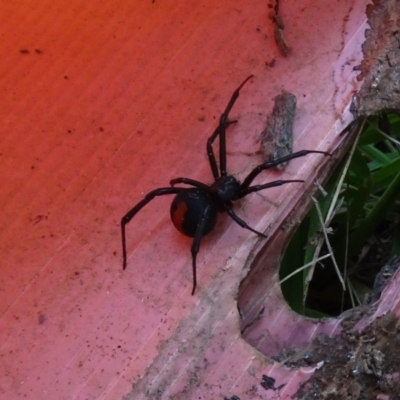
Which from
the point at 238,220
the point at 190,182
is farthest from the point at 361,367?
the point at 190,182

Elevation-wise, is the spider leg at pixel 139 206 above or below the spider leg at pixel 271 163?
→ below

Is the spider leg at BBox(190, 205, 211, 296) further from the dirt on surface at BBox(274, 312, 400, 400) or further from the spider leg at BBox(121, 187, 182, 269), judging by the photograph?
the dirt on surface at BBox(274, 312, 400, 400)

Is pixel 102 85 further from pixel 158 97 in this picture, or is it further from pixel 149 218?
pixel 149 218

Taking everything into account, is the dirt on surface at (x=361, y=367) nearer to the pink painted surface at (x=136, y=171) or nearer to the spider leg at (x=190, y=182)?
the pink painted surface at (x=136, y=171)

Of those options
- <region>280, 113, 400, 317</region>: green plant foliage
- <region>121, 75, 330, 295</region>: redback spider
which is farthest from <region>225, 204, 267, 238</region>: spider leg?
<region>280, 113, 400, 317</region>: green plant foliage

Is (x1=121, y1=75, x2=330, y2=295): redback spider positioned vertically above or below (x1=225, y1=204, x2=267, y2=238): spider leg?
above

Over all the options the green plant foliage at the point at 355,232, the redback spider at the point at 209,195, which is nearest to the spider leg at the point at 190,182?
the redback spider at the point at 209,195
